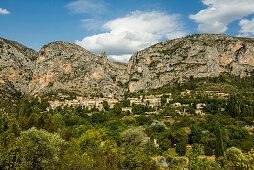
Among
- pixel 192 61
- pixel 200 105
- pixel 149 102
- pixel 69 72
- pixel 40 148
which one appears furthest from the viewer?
pixel 192 61

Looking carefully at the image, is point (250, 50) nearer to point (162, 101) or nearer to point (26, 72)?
point (162, 101)

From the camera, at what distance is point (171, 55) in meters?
127

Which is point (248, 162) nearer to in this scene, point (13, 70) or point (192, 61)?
point (192, 61)

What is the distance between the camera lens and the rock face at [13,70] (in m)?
99.9

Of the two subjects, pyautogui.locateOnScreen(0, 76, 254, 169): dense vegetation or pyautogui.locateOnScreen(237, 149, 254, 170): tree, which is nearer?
pyautogui.locateOnScreen(237, 149, 254, 170): tree

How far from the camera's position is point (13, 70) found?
107875 mm

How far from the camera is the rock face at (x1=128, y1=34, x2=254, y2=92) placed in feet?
353

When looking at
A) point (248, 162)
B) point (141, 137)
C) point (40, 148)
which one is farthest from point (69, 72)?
point (248, 162)

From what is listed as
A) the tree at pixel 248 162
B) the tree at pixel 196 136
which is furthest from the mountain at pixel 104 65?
the tree at pixel 248 162

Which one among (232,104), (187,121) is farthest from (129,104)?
(232,104)

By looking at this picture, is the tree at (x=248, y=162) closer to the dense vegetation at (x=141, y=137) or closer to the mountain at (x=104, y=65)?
the dense vegetation at (x=141, y=137)

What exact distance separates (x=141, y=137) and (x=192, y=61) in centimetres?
9388

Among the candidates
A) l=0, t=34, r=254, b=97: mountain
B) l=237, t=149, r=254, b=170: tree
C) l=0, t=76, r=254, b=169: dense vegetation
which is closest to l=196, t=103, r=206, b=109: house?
l=0, t=76, r=254, b=169: dense vegetation

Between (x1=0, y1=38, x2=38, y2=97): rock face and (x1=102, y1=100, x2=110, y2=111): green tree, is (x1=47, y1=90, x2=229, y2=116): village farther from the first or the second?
(x1=0, y1=38, x2=38, y2=97): rock face
